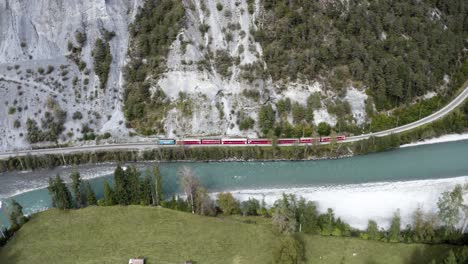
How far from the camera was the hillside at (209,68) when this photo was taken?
88.1m

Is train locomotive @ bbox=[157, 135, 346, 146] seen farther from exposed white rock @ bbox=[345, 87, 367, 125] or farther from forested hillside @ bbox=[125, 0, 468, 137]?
exposed white rock @ bbox=[345, 87, 367, 125]

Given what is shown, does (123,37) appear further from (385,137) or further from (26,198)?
(385,137)

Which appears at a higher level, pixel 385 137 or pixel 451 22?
pixel 451 22

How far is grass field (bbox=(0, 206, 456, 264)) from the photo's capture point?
55.5m

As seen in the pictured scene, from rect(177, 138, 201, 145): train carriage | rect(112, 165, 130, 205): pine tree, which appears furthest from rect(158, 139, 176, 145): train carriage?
rect(112, 165, 130, 205): pine tree

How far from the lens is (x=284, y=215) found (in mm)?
57344

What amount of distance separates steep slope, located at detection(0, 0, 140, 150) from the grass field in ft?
92.2

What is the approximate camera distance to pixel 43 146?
8794 centimetres

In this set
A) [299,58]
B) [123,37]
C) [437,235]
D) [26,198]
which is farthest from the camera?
[123,37]

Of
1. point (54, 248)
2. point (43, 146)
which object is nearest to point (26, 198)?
point (43, 146)

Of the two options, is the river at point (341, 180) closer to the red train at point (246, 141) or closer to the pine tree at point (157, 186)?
the red train at point (246, 141)

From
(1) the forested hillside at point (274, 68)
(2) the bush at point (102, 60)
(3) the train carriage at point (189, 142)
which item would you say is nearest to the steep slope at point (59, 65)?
(2) the bush at point (102, 60)

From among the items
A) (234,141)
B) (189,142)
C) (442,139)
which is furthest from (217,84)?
(442,139)

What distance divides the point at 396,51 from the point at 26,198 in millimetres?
76601
